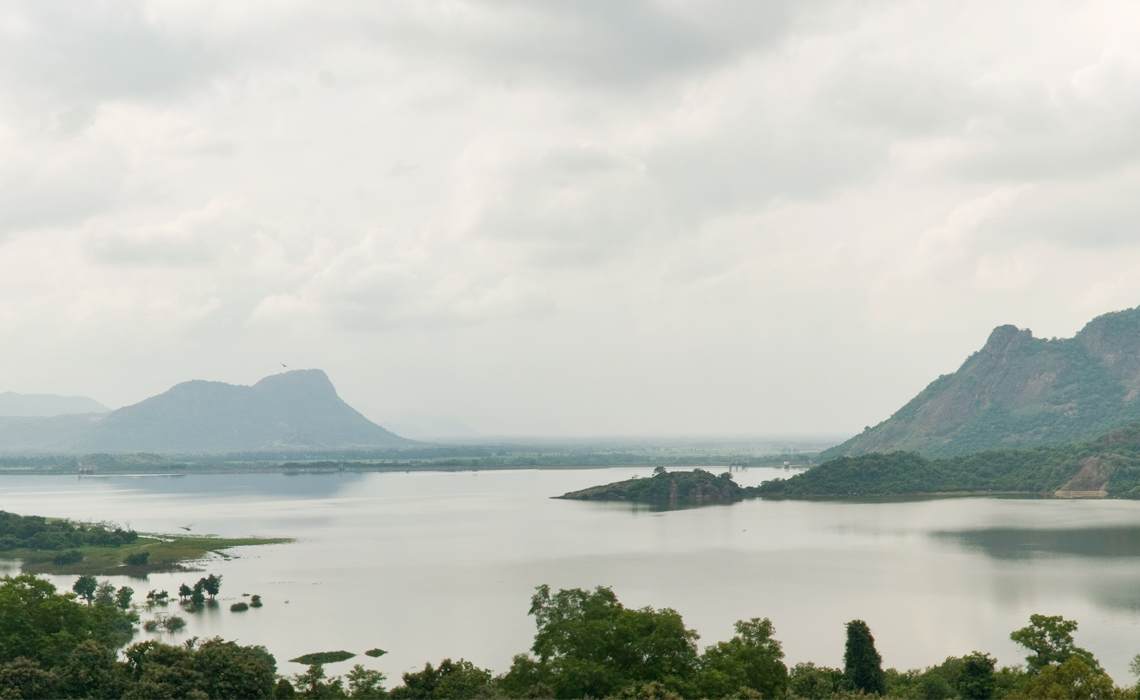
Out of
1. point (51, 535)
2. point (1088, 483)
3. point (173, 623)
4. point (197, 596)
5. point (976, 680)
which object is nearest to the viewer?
point (976, 680)

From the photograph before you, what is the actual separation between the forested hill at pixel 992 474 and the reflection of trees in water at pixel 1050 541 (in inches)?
1799

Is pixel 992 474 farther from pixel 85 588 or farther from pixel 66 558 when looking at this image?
pixel 85 588

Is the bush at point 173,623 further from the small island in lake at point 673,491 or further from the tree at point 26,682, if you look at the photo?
the small island in lake at point 673,491

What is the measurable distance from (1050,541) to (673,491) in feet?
197

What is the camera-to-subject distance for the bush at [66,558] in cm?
7338

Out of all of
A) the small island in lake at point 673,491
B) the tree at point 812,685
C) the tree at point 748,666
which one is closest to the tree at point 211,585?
the tree at point 812,685

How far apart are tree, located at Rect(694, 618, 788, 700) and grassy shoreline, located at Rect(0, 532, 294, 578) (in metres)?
52.0

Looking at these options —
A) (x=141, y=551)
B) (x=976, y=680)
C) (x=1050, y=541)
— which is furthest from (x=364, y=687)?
(x=1050, y=541)

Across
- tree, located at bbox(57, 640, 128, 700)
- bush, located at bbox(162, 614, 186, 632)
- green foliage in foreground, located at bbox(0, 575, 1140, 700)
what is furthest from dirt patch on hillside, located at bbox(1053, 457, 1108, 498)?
tree, located at bbox(57, 640, 128, 700)

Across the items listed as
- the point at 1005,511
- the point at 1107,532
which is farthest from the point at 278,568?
the point at 1005,511

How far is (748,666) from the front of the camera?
30.9 m

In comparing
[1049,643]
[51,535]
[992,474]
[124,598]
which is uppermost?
[992,474]

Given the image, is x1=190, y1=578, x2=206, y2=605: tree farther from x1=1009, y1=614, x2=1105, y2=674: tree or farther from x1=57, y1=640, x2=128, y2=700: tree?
x1=1009, y1=614, x2=1105, y2=674: tree

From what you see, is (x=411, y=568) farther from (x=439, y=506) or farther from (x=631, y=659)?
(x=439, y=506)
